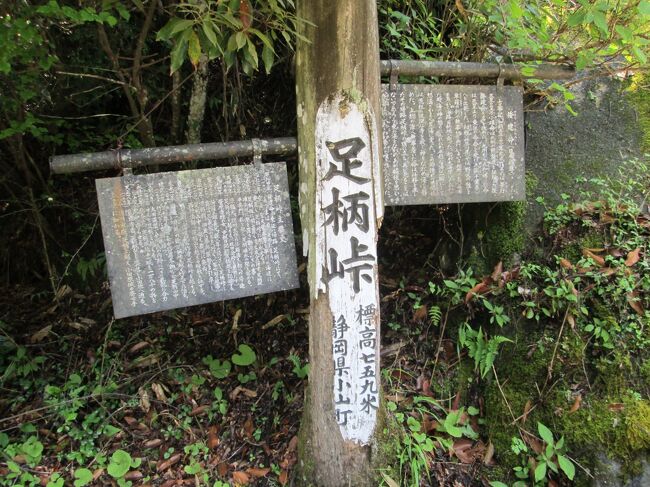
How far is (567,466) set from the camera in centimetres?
277

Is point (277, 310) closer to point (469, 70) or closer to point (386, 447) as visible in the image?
point (386, 447)

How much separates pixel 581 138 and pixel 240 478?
3.62 m

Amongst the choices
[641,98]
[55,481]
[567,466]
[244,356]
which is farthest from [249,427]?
A: [641,98]

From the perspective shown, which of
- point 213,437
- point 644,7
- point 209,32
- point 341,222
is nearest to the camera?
point 209,32

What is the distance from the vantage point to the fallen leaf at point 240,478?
117 inches

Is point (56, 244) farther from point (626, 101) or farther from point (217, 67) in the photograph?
point (626, 101)

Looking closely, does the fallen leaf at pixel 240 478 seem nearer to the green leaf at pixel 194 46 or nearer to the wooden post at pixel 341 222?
the wooden post at pixel 341 222

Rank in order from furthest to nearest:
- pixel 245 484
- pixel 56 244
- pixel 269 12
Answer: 1. pixel 56 244
2. pixel 245 484
3. pixel 269 12

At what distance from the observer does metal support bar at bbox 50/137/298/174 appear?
2.55m

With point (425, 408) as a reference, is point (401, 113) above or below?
above

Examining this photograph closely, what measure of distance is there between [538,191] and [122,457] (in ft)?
11.7

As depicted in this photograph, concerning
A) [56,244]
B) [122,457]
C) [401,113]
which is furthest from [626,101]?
[56,244]

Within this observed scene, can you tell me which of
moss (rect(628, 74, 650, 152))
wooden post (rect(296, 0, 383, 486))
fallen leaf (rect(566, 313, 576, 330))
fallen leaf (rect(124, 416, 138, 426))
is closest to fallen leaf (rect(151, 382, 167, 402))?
fallen leaf (rect(124, 416, 138, 426))

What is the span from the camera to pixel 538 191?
361cm
